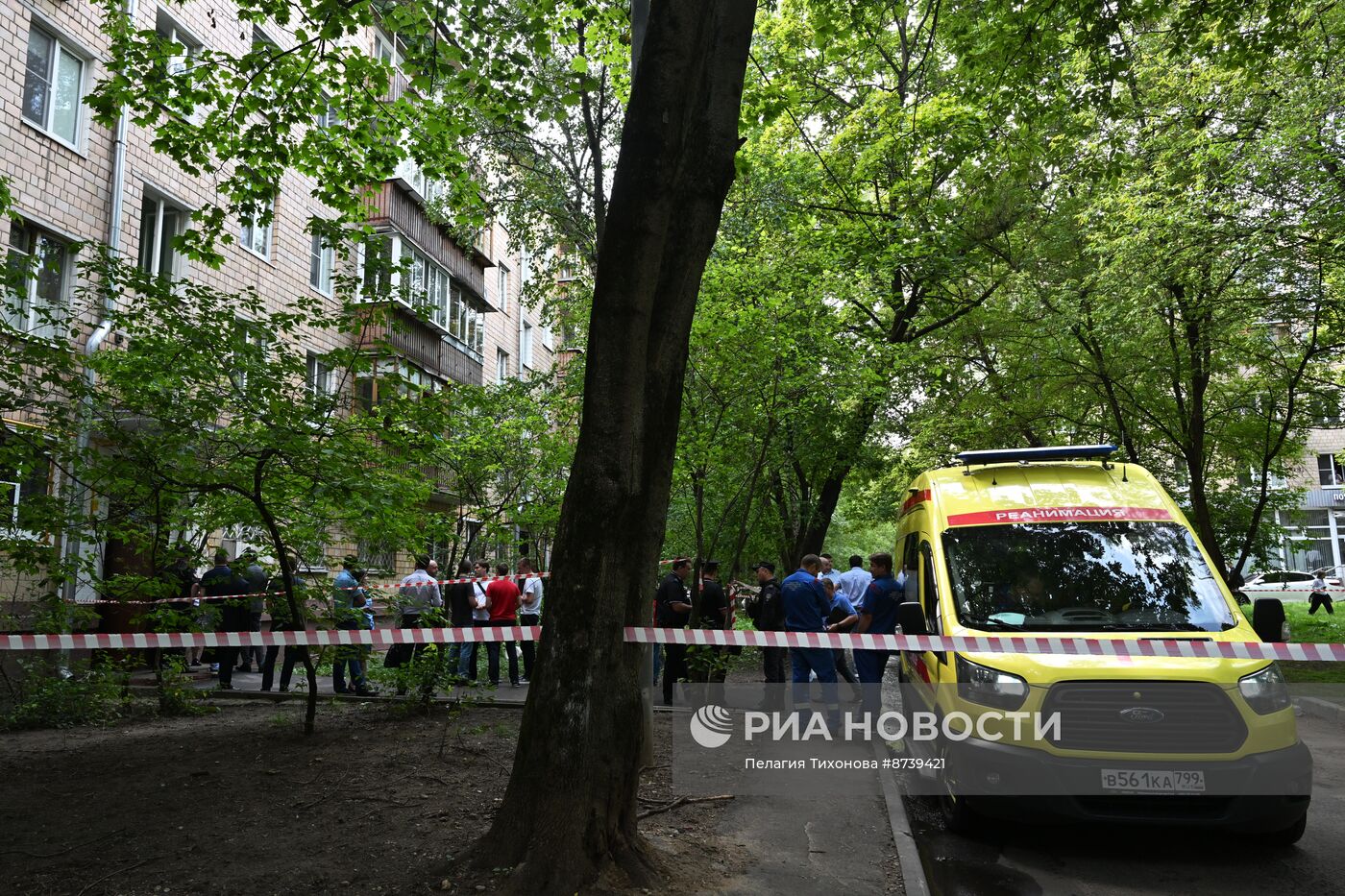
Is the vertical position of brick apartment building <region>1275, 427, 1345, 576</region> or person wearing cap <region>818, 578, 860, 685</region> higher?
brick apartment building <region>1275, 427, 1345, 576</region>

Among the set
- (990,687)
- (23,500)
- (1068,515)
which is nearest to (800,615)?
(1068,515)

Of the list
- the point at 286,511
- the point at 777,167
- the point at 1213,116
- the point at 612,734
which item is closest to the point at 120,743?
the point at 286,511

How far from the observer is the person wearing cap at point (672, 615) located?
1050 cm

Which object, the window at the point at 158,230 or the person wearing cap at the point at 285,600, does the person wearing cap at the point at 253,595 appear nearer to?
the person wearing cap at the point at 285,600

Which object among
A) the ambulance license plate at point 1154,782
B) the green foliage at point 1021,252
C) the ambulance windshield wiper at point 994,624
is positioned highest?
the green foliage at point 1021,252

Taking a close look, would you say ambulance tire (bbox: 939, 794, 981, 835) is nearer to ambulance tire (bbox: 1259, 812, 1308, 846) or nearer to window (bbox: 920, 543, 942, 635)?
window (bbox: 920, 543, 942, 635)

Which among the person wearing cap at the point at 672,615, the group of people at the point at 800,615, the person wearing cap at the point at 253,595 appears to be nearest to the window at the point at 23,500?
the person wearing cap at the point at 253,595

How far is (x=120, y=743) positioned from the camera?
25.5ft

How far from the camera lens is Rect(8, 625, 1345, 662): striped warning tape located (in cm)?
572

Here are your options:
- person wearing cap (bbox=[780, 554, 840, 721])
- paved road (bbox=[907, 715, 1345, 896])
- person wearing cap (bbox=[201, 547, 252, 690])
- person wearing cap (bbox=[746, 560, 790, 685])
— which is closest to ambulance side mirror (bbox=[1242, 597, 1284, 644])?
paved road (bbox=[907, 715, 1345, 896])

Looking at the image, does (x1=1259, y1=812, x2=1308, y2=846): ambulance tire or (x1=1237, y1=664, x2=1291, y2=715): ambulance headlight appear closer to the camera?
(x1=1237, y1=664, x2=1291, y2=715): ambulance headlight

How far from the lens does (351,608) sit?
335 inches

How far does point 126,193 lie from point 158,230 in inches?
37.4

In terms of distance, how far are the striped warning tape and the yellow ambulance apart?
0.27ft
